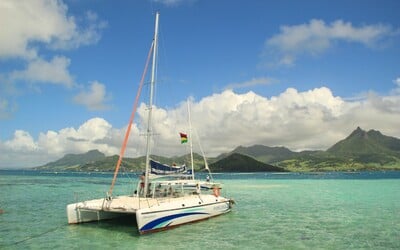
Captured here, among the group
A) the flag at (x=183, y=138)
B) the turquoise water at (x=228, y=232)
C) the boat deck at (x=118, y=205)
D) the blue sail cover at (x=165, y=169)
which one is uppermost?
the flag at (x=183, y=138)

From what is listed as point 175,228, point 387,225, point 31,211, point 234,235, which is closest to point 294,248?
point 234,235

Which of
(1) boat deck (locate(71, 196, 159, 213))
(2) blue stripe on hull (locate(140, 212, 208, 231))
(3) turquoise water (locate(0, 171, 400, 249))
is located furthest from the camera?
(1) boat deck (locate(71, 196, 159, 213))

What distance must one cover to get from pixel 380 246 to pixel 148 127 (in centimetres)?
1700

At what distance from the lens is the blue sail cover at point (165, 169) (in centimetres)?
2886

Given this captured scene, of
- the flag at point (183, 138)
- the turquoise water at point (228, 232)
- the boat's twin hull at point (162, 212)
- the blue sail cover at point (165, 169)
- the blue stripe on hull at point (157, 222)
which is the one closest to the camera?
the turquoise water at point (228, 232)

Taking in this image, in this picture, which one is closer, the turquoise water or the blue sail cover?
the turquoise water

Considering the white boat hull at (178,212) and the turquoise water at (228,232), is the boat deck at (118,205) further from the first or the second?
the turquoise water at (228,232)

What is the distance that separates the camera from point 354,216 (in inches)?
1224

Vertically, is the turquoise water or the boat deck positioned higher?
the boat deck

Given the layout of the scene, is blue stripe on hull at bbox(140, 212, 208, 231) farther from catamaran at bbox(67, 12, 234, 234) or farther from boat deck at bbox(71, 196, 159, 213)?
boat deck at bbox(71, 196, 159, 213)

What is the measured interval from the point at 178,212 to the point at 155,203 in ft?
5.43

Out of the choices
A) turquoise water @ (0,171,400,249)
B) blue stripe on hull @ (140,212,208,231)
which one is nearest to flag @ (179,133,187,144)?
turquoise water @ (0,171,400,249)

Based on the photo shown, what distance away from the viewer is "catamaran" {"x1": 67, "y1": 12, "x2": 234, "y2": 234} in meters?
23.5

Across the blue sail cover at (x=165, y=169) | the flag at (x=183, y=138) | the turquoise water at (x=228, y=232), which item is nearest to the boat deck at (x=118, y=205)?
the turquoise water at (x=228, y=232)
